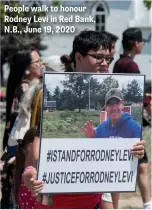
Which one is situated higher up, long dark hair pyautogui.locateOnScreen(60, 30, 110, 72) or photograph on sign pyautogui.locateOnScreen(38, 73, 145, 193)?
long dark hair pyautogui.locateOnScreen(60, 30, 110, 72)

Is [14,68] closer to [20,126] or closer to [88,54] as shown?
[20,126]

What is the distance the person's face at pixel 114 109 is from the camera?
9.92 feet

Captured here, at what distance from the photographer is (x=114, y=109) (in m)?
3.03

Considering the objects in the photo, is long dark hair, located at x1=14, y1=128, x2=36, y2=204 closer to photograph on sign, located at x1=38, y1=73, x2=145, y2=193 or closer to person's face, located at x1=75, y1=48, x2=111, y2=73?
photograph on sign, located at x1=38, y1=73, x2=145, y2=193

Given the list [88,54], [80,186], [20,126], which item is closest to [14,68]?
[20,126]

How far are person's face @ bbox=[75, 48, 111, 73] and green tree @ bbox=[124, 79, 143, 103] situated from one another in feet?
0.60

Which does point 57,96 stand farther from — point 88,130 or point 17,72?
point 17,72

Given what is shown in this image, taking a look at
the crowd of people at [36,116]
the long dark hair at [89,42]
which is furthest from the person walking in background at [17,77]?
the long dark hair at [89,42]

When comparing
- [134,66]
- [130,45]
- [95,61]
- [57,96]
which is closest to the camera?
[57,96]

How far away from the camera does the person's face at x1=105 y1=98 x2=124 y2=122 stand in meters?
3.02

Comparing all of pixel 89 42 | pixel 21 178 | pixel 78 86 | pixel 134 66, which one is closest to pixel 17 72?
pixel 134 66

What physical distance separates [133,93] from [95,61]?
263 mm

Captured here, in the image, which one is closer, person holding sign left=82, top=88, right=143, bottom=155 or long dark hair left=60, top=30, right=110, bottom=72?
person holding sign left=82, top=88, right=143, bottom=155

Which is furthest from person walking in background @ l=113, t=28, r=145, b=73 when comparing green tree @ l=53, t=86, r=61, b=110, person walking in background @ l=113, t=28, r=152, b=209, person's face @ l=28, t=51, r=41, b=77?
green tree @ l=53, t=86, r=61, b=110
